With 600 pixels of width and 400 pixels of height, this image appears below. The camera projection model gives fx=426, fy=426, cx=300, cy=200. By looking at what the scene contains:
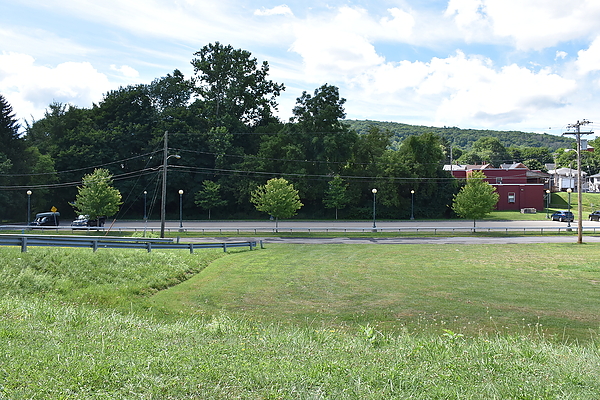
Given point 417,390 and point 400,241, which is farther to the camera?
point 400,241

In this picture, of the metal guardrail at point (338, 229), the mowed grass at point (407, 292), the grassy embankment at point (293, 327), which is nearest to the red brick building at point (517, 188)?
the metal guardrail at point (338, 229)

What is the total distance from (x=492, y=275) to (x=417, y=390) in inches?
704

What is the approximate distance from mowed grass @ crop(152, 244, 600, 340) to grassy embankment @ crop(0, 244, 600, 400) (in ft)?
0.29

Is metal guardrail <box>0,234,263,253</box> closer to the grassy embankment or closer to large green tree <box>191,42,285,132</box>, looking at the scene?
the grassy embankment

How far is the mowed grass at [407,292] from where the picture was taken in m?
12.4

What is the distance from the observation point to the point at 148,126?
64562 millimetres

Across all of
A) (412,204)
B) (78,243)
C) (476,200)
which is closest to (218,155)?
(412,204)

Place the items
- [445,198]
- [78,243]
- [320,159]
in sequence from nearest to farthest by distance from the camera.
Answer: [78,243]
[320,159]
[445,198]

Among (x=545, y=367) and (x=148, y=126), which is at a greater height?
(x=148, y=126)

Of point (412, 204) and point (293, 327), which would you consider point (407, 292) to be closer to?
point (293, 327)

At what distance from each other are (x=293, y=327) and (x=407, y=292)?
788 centimetres

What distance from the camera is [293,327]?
1027 cm

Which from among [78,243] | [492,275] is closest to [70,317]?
[78,243]

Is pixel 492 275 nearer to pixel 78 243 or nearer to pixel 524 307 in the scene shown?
pixel 524 307
